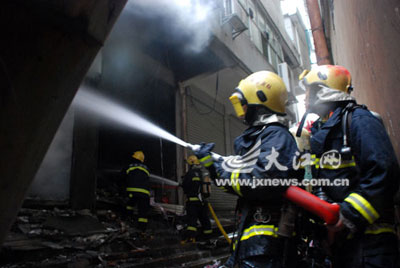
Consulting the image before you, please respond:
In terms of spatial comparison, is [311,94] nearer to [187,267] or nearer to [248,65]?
[187,267]

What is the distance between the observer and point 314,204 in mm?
1797

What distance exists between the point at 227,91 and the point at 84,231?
8174 mm

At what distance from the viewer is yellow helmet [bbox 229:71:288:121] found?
2.30 meters

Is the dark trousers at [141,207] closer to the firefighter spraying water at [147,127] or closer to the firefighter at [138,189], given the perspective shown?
the firefighter at [138,189]

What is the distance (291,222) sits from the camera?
1.85m

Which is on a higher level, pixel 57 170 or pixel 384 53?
pixel 384 53

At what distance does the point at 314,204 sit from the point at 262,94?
930 millimetres

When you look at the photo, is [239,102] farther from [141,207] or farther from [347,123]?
[141,207]

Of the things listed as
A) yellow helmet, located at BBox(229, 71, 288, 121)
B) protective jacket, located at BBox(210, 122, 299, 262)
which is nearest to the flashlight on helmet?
yellow helmet, located at BBox(229, 71, 288, 121)

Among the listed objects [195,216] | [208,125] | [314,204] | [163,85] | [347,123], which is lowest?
[195,216]

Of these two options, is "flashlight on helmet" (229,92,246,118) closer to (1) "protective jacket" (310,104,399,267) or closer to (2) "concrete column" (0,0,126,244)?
(1) "protective jacket" (310,104,399,267)

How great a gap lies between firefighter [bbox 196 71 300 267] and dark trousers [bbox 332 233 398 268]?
13.9 inches

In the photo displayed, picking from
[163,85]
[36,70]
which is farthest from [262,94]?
[163,85]

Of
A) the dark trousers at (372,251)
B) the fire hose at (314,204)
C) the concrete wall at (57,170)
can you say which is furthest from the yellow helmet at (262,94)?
the concrete wall at (57,170)
